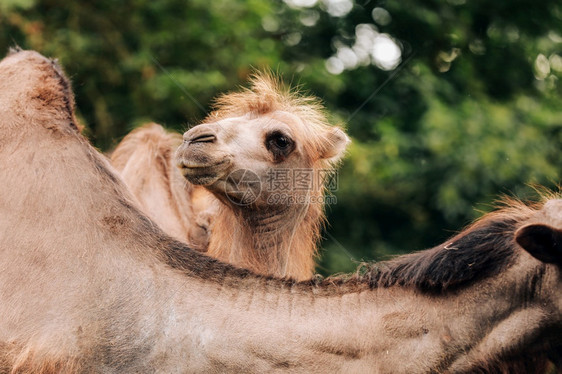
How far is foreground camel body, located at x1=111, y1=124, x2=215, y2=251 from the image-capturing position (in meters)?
6.07

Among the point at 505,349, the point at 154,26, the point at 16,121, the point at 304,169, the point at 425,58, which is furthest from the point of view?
the point at 425,58

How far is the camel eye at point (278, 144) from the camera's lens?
547 centimetres

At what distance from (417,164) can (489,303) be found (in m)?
8.60

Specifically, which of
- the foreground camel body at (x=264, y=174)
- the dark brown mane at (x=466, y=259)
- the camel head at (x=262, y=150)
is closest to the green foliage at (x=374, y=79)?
the camel head at (x=262, y=150)

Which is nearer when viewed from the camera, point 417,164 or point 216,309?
point 216,309

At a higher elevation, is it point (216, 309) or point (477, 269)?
point (477, 269)

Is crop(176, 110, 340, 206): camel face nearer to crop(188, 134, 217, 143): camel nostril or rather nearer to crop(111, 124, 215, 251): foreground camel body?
crop(188, 134, 217, 143): camel nostril

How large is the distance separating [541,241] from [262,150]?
2851 millimetres

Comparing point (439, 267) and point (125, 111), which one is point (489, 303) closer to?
point (439, 267)

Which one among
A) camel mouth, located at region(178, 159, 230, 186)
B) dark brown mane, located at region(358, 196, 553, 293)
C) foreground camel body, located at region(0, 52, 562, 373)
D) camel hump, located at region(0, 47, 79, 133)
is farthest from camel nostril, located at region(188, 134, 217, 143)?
dark brown mane, located at region(358, 196, 553, 293)

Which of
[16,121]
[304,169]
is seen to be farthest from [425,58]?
[16,121]

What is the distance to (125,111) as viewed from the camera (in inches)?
442

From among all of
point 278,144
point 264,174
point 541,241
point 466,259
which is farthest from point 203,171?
point 541,241

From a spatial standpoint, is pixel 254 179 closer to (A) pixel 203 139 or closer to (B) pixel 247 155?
(B) pixel 247 155
